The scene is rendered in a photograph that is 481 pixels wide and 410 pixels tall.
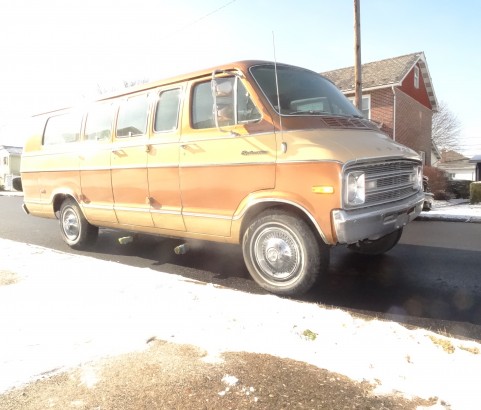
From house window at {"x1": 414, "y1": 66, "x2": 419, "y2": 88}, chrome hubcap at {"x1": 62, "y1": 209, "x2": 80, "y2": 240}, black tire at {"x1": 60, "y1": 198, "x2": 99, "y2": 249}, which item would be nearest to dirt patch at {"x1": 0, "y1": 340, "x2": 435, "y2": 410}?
black tire at {"x1": 60, "y1": 198, "x2": 99, "y2": 249}

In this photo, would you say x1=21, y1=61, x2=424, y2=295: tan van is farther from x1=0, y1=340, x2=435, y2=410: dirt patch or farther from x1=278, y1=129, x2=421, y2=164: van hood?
x1=0, y1=340, x2=435, y2=410: dirt patch

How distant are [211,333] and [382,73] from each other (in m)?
22.0

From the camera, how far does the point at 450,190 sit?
18.5 m

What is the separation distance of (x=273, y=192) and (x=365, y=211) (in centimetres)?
85

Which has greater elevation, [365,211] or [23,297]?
[365,211]

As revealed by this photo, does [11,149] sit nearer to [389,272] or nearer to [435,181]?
[435,181]

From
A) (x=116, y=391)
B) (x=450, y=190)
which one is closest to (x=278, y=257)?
(x=116, y=391)

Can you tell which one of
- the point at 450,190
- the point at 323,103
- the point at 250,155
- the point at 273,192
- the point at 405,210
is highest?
the point at 323,103

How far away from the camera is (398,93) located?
20.8 meters

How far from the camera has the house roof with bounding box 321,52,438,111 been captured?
20531mm

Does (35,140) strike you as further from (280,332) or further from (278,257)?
(280,332)

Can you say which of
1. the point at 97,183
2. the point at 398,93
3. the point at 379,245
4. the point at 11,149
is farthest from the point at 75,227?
the point at 11,149

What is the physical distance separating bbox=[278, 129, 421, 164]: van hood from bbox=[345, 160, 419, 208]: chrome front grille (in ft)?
0.30

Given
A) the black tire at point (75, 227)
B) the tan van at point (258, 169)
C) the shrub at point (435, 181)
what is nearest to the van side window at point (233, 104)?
the tan van at point (258, 169)
